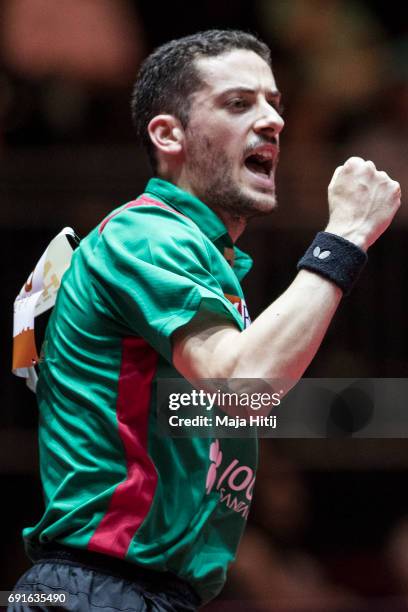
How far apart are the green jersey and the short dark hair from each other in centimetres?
37

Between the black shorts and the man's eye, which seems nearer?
the black shorts

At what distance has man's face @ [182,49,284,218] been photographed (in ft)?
6.56

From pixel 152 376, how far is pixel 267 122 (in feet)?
1.96

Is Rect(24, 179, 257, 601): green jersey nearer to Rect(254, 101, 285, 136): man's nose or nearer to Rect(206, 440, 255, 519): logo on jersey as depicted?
Rect(206, 440, 255, 519): logo on jersey

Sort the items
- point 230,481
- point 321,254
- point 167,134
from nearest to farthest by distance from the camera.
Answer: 1. point 321,254
2. point 230,481
3. point 167,134

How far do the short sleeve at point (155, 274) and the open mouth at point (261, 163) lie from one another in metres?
0.31

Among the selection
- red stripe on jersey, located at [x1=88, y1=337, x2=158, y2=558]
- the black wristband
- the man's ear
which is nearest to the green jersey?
red stripe on jersey, located at [x1=88, y1=337, x2=158, y2=558]

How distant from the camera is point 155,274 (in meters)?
1.62

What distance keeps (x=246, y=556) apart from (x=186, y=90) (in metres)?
2.23

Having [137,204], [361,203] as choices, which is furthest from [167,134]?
[361,203]

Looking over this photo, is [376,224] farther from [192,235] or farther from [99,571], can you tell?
[99,571]

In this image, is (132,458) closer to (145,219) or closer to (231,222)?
(145,219)

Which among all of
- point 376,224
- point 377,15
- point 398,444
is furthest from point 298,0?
point 376,224

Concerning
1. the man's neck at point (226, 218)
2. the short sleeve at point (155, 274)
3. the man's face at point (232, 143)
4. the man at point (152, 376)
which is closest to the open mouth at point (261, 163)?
the man's face at point (232, 143)
